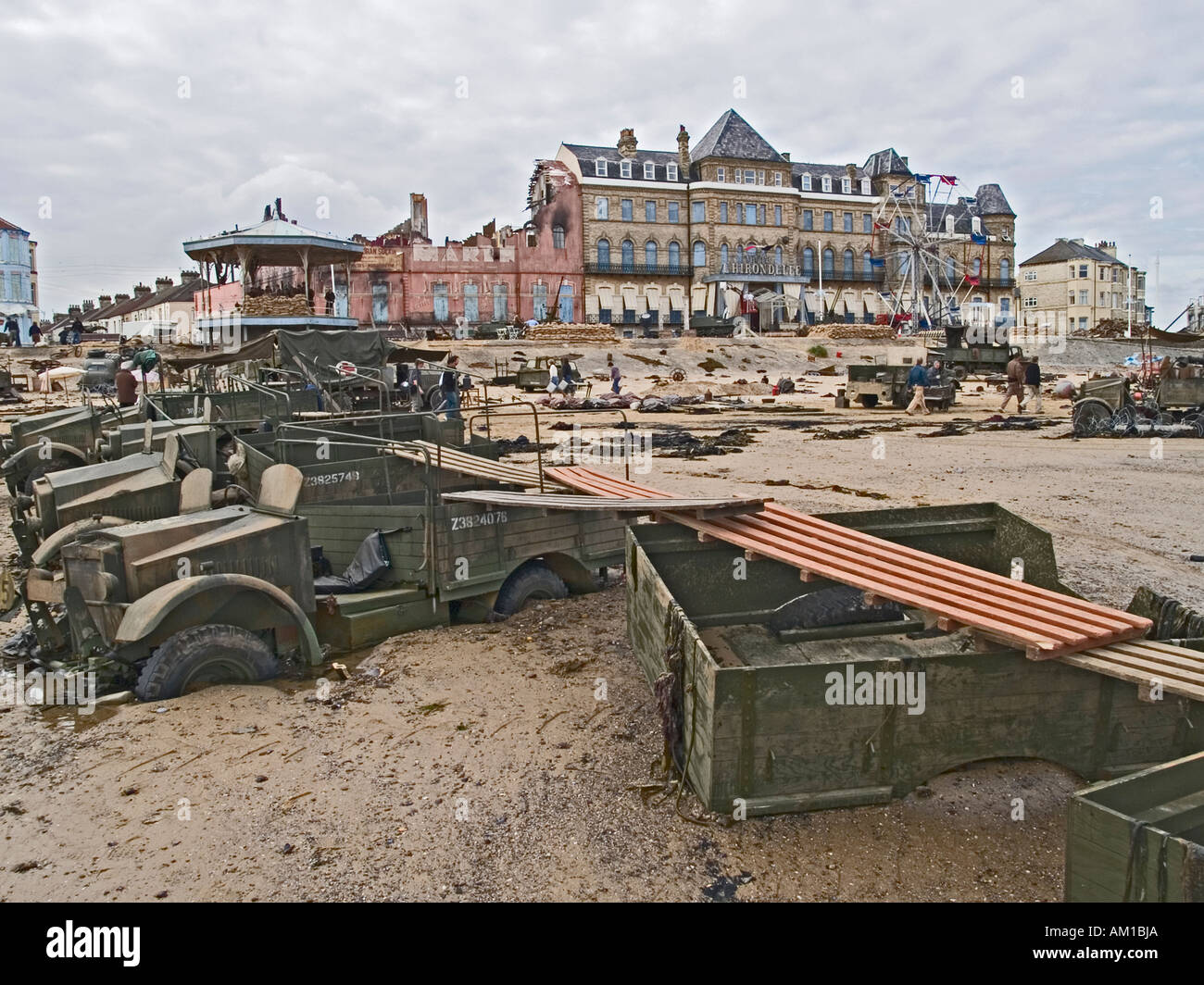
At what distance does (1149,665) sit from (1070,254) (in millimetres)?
97198

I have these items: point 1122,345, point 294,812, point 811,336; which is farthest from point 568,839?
point 1122,345

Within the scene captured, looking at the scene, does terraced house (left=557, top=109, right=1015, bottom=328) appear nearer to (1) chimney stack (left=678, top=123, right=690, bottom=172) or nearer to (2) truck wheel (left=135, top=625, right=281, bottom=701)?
(1) chimney stack (left=678, top=123, right=690, bottom=172)

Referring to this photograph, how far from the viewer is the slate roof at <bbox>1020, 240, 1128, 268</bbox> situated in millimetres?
89125

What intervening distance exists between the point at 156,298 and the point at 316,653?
79.1m

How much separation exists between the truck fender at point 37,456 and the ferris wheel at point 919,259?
55.1 m

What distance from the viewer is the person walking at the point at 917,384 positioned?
29531 mm

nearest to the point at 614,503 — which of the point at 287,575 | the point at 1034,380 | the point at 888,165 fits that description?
the point at 287,575

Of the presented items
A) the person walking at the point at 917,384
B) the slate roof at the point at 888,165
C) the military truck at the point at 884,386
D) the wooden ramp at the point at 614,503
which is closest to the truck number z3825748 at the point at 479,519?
the wooden ramp at the point at 614,503

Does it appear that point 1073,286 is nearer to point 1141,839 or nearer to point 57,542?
point 57,542

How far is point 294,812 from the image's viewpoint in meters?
5.00

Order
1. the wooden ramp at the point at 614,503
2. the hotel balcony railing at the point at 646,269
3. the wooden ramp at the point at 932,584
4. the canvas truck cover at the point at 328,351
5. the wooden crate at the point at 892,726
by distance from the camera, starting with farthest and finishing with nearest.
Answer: the hotel balcony railing at the point at 646,269 < the canvas truck cover at the point at 328,351 < the wooden ramp at the point at 614,503 < the wooden ramp at the point at 932,584 < the wooden crate at the point at 892,726

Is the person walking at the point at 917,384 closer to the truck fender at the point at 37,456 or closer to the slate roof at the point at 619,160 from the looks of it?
the truck fender at the point at 37,456

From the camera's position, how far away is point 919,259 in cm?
7006
